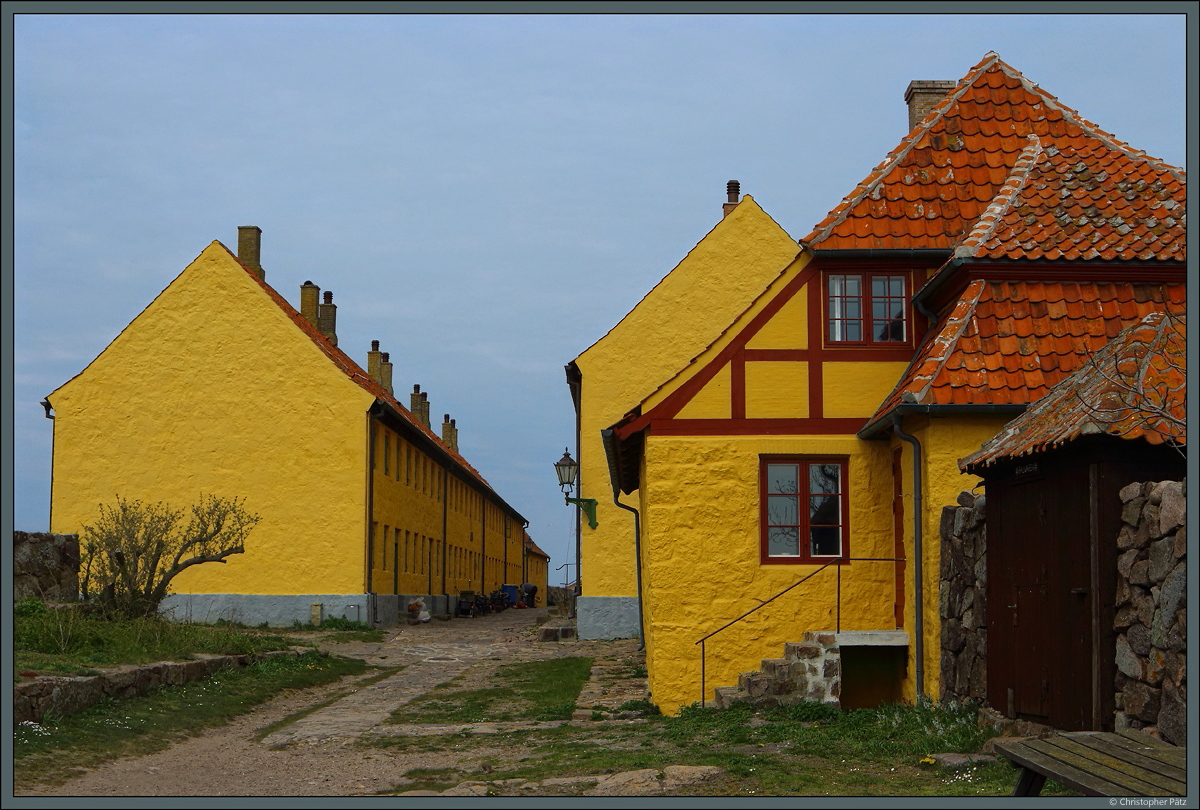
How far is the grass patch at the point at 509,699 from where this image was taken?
15.3 metres

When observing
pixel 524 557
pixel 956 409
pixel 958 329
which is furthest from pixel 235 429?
pixel 524 557

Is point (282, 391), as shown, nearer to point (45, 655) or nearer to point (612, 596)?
point (612, 596)

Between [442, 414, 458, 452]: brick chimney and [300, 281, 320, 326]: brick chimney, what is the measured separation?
998 inches

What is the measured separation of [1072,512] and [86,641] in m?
11.7

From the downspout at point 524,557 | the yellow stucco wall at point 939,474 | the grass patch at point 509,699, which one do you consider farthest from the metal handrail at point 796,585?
the downspout at point 524,557

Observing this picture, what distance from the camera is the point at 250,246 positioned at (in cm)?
3544

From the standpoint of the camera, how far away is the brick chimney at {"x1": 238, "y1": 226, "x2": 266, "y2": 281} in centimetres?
3531

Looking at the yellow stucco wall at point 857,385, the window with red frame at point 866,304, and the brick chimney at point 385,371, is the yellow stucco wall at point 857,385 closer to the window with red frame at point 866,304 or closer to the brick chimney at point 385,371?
the window with red frame at point 866,304

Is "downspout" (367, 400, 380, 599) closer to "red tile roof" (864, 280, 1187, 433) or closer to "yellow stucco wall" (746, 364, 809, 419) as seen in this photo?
"yellow stucco wall" (746, 364, 809, 419)

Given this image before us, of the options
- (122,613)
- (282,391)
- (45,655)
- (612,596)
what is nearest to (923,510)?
(45,655)

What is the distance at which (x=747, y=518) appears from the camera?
15.5 m

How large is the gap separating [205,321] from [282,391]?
248 cm

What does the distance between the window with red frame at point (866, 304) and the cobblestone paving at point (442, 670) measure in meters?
5.28

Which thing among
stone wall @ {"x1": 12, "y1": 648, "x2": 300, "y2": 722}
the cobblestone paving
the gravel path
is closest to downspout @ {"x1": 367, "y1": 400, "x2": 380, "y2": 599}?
the cobblestone paving
